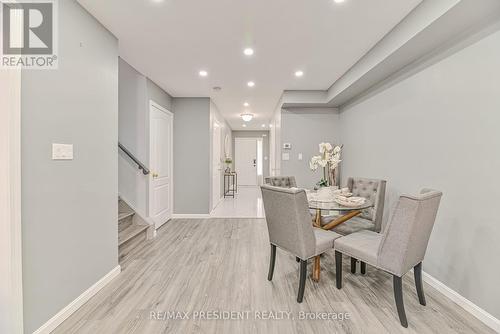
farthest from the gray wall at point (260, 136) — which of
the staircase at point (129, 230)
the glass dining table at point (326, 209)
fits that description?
the glass dining table at point (326, 209)

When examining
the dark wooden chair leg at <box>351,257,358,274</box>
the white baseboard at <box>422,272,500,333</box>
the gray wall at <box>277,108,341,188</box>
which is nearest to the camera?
the white baseboard at <box>422,272,500,333</box>

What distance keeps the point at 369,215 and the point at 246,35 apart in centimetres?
245

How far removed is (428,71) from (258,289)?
2672mm

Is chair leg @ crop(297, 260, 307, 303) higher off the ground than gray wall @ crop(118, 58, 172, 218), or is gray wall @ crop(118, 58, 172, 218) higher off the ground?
gray wall @ crop(118, 58, 172, 218)

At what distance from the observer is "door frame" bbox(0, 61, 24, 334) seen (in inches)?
50.9

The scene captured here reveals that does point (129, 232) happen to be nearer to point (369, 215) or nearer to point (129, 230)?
point (129, 230)

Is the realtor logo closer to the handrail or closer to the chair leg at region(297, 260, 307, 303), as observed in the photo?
the handrail

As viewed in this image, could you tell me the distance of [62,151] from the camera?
1668 mm

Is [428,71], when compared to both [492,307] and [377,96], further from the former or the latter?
[492,307]

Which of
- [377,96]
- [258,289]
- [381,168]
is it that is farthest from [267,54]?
[258,289]

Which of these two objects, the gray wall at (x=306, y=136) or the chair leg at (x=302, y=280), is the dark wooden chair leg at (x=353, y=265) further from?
the gray wall at (x=306, y=136)

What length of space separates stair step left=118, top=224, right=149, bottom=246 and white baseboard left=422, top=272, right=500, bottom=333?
334 centimetres

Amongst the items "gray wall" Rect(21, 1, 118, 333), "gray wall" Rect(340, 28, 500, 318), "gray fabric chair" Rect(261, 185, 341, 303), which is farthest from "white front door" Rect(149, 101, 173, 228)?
"gray wall" Rect(340, 28, 500, 318)

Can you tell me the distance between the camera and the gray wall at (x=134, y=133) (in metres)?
3.48
